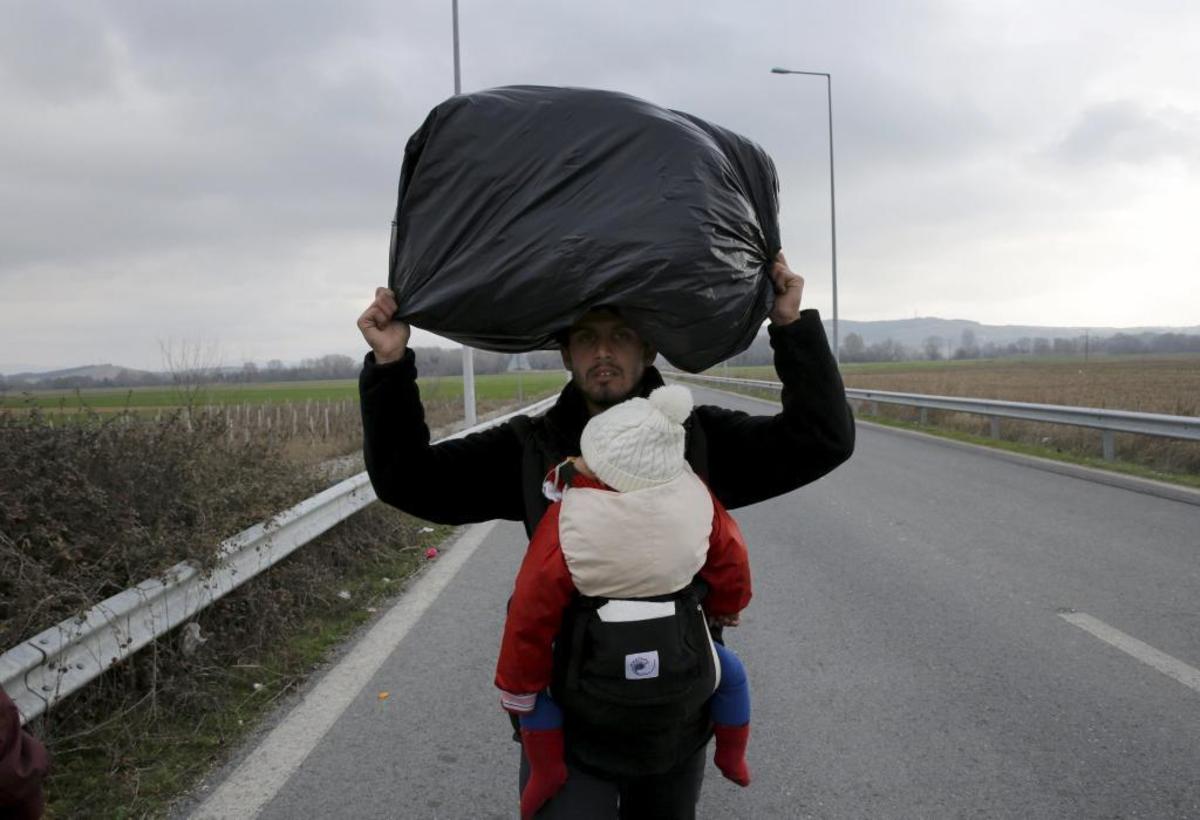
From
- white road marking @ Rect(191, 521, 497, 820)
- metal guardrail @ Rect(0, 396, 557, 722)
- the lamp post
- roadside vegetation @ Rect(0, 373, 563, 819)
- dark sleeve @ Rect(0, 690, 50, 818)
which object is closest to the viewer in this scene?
dark sleeve @ Rect(0, 690, 50, 818)

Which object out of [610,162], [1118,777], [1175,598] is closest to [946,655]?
[1118,777]

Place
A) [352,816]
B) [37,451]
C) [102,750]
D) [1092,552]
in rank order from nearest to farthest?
[352,816], [102,750], [37,451], [1092,552]

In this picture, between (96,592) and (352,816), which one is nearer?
(352,816)

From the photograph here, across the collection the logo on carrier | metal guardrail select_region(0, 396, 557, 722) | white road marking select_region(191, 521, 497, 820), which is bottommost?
white road marking select_region(191, 521, 497, 820)

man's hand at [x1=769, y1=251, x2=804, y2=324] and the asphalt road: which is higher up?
man's hand at [x1=769, y1=251, x2=804, y2=324]

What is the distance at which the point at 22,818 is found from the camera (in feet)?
5.41

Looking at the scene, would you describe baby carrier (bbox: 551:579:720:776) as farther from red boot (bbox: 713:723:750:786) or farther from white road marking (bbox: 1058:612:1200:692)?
white road marking (bbox: 1058:612:1200:692)

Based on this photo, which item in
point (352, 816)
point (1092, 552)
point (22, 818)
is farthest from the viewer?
point (1092, 552)

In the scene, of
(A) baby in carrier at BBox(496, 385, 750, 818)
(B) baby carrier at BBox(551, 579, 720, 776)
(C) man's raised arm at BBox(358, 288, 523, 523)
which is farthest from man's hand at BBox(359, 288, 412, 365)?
(B) baby carrier at BBox(551, 579, 720, 776)

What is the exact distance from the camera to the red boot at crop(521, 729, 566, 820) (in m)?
1.71

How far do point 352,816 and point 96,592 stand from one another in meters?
1.46

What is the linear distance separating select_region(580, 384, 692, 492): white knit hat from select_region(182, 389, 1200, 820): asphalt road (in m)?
1.67

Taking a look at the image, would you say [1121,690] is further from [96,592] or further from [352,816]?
[96,592]

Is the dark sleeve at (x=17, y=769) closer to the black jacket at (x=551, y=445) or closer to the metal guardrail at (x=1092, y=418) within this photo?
the black jacket at (x=551, y=445)
